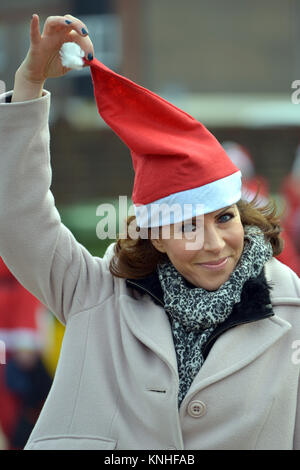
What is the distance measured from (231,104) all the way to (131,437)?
1137 centimetres

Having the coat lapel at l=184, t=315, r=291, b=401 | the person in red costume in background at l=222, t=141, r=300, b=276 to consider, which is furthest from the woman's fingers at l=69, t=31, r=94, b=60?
the person in red costume in background at l=222, t=141, r=300, b=276

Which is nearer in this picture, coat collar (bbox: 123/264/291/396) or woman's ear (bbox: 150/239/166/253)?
coat collar (bbox: 123/264/291/396)

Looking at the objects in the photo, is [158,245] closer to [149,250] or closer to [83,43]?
[149,250]

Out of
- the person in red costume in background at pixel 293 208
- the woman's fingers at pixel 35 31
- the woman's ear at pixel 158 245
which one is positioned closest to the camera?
the woman's fingers at pixel 35 31

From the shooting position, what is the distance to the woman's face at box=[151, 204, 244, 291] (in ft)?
7.00

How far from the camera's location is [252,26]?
14.1 metres

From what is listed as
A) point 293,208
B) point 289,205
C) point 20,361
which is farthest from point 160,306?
point 289,205

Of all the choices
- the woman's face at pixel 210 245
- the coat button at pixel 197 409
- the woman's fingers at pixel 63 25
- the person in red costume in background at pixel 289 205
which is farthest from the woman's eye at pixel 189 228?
the person in red costume in background at pixel 289 205

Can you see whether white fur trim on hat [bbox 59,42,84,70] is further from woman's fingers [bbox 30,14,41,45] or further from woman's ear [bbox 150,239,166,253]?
woman's ear [bbox 150,239,166,253]

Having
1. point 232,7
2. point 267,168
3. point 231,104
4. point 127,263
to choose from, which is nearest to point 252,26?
point 232,7

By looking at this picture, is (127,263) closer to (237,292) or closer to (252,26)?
(237,292)

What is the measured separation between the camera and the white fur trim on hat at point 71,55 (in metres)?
2.02

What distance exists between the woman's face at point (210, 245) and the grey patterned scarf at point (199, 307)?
31mm

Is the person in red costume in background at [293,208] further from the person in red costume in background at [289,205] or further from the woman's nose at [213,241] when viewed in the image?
the woman's nose at [213,241]
